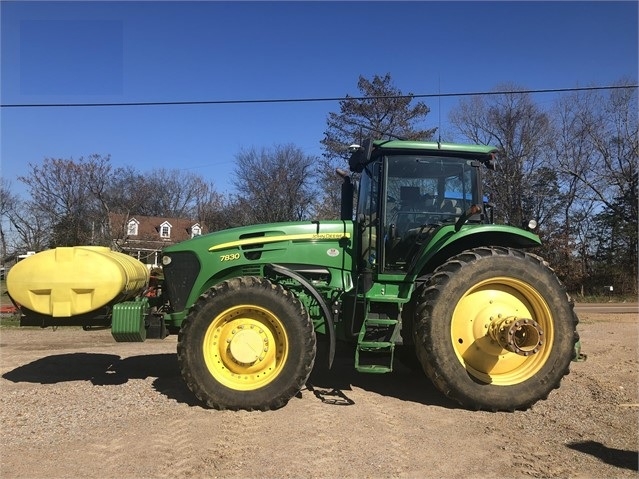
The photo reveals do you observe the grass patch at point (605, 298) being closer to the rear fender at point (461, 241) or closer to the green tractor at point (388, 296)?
the rear fender at point (461, 241)

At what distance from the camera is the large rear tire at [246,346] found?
478cm

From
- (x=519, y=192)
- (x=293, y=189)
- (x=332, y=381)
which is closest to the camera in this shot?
(x=332, y=381)

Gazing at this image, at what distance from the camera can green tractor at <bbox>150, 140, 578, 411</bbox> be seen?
482 centimetres

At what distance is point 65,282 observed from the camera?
5176 mm

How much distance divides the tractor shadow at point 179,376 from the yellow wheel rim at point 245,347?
0.41 metres

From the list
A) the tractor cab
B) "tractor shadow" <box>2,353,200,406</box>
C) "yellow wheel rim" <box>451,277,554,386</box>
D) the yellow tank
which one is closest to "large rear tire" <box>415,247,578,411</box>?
"yellow wheel rim" <box>451,277,554,386</box>

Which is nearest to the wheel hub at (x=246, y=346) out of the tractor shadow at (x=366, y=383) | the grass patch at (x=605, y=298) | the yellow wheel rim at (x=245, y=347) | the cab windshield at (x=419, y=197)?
the yellow wheel rim at (x=245, y=347)

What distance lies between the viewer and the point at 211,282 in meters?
5.41

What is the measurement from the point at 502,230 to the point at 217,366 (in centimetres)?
311

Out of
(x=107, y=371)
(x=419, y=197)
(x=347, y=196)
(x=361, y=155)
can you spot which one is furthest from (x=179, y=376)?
(x=419, y=197)

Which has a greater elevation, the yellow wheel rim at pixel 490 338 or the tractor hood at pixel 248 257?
the tractor hood at pixel 248 257

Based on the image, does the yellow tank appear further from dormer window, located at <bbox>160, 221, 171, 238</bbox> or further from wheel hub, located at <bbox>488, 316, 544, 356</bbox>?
dormer window, located at <bbox>160, 221, 171, 238</bbox>

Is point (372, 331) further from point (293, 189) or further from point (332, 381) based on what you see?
point (293, 189)

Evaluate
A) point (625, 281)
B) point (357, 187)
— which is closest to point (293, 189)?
point (625, 281)
